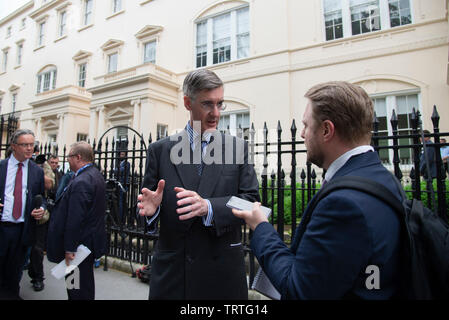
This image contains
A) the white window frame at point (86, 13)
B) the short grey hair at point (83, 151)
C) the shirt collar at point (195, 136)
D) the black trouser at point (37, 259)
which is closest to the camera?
the shirt collar at point (195, 136)

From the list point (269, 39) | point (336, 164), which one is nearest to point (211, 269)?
point (336, 164)

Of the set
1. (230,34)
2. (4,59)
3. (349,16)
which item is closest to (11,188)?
(230,34)

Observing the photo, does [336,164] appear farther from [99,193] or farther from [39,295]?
[39,295]

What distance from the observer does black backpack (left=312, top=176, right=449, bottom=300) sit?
0.95m

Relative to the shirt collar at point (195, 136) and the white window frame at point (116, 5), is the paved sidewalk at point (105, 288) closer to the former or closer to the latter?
the shirt collar at point (195, 136)

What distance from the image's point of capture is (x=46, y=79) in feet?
68.4

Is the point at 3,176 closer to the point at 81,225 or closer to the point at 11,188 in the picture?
the point at 11,188

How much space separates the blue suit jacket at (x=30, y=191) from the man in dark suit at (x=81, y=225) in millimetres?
741

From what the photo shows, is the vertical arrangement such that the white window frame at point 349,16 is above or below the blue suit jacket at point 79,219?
above

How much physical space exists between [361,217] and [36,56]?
91.9 feet

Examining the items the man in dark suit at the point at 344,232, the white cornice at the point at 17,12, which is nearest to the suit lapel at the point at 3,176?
the man in dark suit at the point at 344,232

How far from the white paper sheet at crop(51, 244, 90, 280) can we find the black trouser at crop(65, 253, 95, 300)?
0.17 metres

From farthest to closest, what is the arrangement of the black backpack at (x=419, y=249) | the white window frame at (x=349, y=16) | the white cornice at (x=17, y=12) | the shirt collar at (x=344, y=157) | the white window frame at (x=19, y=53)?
the white window frame at (x=19, y=53), the white cornice at (x=17, y=12), the white window frame at (x=349, y=16), the shirt collar at (x=344, y=157), the black backpack at (x=419, y=249)

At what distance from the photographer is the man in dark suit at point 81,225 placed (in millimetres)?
2898
